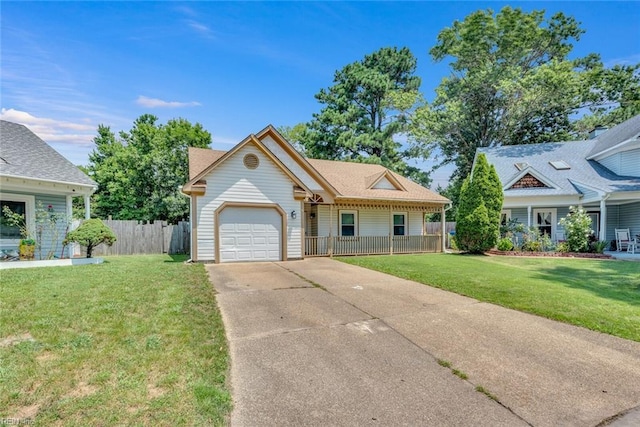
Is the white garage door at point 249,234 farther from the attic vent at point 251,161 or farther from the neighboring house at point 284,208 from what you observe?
the attic vent at point 251,161

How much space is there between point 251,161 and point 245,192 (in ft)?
4.10

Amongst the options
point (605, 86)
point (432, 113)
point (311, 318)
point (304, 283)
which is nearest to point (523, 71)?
point (605, 86)

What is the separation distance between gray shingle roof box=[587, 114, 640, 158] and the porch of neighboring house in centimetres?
1090

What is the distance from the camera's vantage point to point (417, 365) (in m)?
3.79

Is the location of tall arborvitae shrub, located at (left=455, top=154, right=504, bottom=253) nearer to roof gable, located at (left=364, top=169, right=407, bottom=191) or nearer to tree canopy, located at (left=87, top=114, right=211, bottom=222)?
roof gable, located at (left=364, top=169, right=407, bottom=191)

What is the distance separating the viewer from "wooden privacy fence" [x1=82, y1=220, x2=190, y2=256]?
15531 mm

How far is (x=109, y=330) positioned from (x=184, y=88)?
13780mm

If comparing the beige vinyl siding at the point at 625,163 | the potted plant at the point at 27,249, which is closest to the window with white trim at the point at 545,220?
the beige vinyl siding at the point at 625,163

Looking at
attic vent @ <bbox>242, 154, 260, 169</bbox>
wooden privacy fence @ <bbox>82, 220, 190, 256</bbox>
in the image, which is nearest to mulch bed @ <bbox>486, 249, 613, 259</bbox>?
attic vent @ <bbox>242, 154, 260, 169</bbox>

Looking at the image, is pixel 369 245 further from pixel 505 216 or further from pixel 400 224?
pixel 505 216

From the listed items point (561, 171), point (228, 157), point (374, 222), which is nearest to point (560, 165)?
point (561, 171)

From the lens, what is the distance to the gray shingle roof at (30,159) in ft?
35.8

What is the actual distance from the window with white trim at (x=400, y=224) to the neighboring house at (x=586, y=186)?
616 centimetres

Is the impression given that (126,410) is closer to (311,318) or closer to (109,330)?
(109,330)
